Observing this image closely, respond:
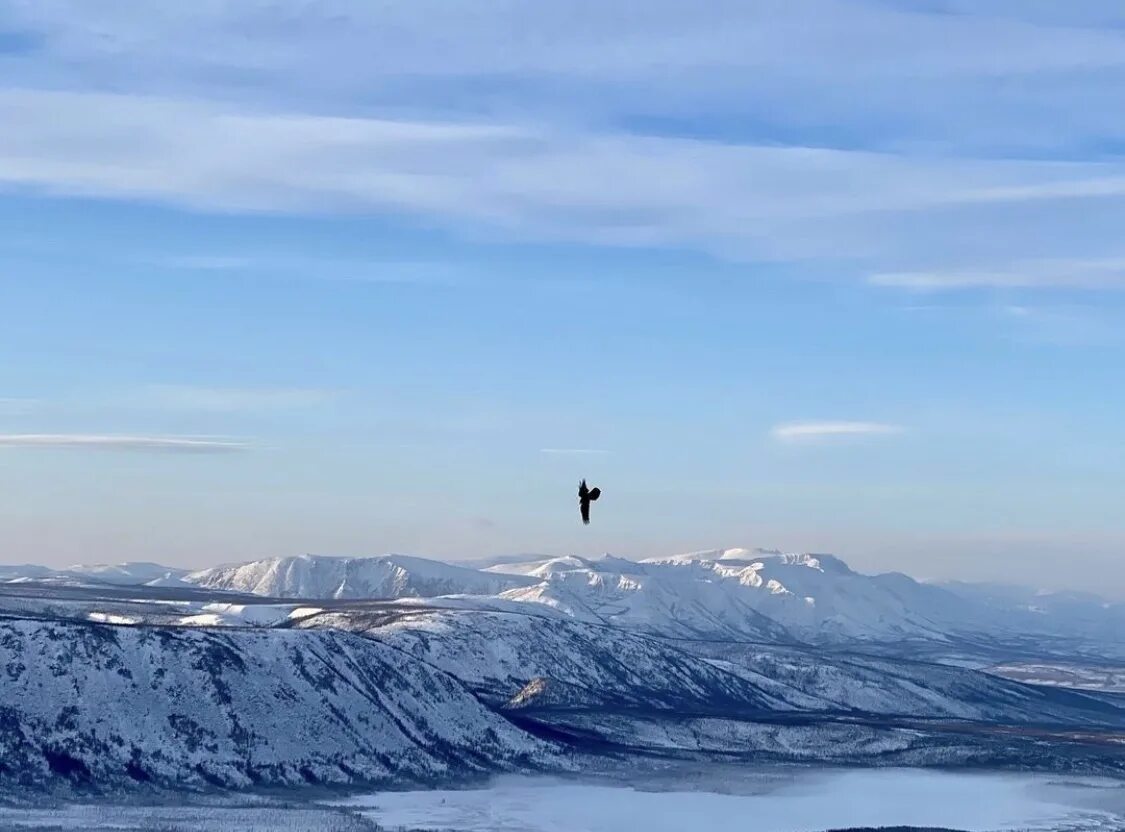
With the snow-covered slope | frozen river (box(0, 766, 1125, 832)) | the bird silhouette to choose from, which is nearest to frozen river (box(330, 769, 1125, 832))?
frozen river (box(0, 766, 1125, 832))

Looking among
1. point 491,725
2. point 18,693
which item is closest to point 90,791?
point 18,693

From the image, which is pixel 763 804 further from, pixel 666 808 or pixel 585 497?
pixel 585 497

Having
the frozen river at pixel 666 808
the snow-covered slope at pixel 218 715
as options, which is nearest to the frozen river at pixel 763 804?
the frozen river at pixel 666 808

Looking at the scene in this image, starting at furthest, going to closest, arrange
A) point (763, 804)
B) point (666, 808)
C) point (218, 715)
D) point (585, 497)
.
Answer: point (218, 715)
point (763, 804)
point (666, 808)
point (585, 497)

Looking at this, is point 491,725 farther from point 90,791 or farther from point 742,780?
point 90,791

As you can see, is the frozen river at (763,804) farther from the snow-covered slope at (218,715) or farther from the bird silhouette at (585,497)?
the bird silhouette at (585,497)

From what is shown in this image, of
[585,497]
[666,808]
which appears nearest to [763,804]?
[666,808]
